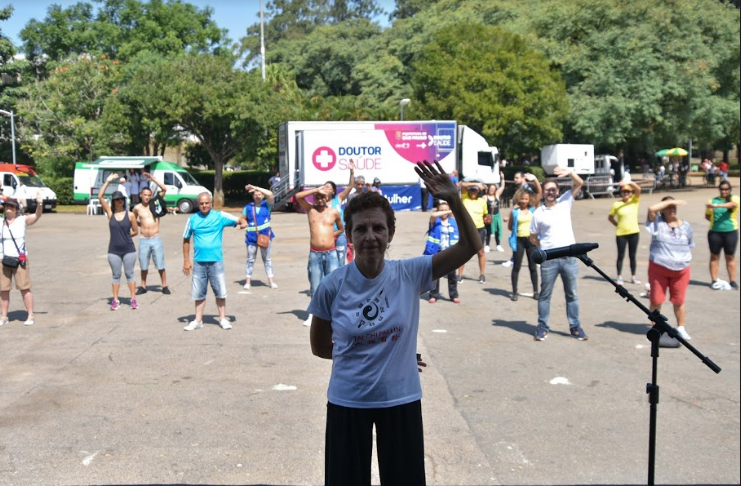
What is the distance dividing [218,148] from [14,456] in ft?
99.4

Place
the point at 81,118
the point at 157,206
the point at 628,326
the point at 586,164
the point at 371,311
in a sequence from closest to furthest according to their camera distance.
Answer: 1. the point at 371,311
2. the point at 628,326
3. the point at 157,206
4. the point at 81,118
5. the point at 586,164

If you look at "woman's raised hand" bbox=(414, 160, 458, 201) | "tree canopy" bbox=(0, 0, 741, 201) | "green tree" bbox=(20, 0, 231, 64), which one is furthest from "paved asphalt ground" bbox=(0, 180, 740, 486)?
"green tree" bbox=(20, 0, 231, 64)

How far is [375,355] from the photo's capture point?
3533 mm

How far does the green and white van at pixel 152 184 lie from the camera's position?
3186 centimetres

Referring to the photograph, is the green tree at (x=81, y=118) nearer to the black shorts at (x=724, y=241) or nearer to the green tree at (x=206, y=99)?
the green tree at (x=206, y=99)

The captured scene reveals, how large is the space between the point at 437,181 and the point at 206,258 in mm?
6640

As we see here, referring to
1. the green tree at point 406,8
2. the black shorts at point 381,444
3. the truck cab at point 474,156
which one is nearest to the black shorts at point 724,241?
the black shorts at point 381,444

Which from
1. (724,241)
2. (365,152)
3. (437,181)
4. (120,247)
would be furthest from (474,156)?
(437,181)

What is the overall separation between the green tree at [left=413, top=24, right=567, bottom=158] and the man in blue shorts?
28366 millimetres

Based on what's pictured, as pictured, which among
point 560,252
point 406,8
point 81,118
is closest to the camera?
point 560,252

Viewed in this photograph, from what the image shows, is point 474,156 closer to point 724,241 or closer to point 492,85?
point 492,85

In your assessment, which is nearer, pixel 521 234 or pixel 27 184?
pixel 521 234

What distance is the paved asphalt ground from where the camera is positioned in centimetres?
568

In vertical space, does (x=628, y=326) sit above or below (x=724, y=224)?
below
